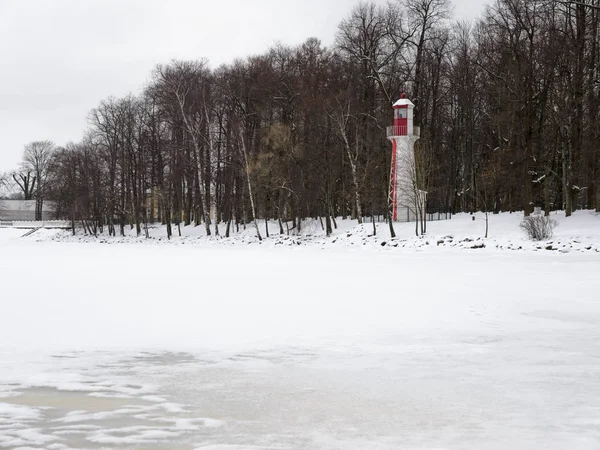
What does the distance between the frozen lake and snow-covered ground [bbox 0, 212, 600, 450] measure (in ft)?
0.09

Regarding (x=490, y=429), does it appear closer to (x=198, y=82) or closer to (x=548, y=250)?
(x=548, y=250)

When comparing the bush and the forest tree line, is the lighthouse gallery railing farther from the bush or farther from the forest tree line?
the bush

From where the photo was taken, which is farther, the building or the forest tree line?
the building

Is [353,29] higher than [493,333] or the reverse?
higher

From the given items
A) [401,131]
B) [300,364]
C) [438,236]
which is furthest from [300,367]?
[401,131]

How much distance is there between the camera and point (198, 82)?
49312 millimetres

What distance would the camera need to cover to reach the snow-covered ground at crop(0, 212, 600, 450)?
4.91 m

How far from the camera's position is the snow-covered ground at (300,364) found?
4910 millimetres

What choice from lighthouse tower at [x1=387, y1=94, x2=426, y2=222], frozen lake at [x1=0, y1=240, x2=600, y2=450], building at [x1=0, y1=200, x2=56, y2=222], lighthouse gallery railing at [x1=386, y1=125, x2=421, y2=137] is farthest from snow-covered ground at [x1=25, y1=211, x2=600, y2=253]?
building at [x1=0, y1=200, x2=56, y2=222]

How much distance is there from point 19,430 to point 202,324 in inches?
205

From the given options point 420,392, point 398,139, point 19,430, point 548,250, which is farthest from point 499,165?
point 19,430

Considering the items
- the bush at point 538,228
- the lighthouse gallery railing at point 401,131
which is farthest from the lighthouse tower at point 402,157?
the bush at point 538,228

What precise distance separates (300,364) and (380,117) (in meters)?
39.0

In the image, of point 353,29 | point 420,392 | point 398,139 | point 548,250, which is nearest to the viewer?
point 420,392
